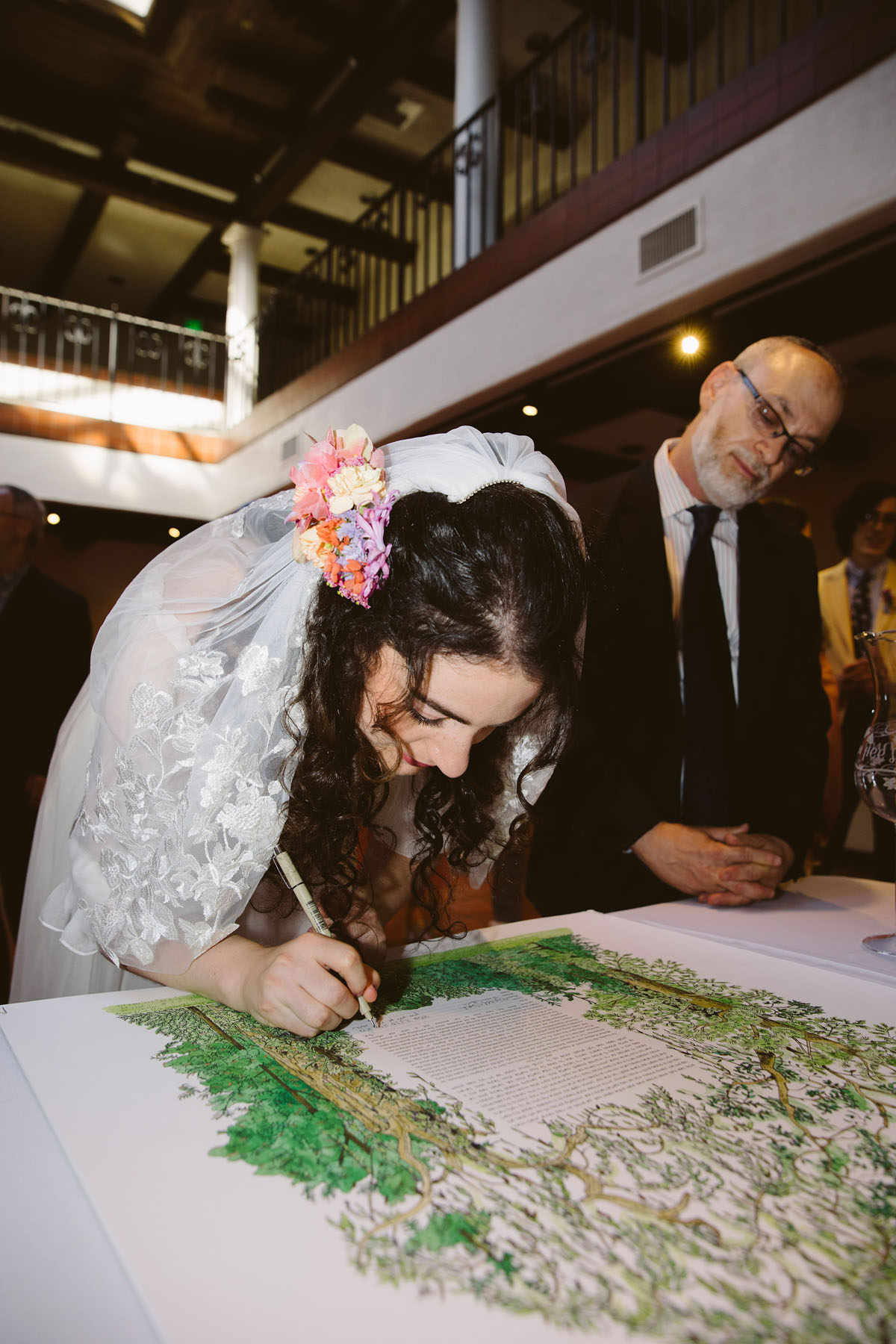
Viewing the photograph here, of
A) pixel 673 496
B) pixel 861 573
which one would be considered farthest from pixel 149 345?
pixel 673 496

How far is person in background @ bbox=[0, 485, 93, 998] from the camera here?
10.9ft

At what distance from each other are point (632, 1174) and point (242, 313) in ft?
36.3

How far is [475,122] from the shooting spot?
6.47 m

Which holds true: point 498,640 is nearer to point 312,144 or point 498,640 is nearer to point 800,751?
point 800,751

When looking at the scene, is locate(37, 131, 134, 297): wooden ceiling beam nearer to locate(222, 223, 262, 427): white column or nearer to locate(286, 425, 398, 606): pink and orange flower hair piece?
locate(222, 223, 262, 427): white column

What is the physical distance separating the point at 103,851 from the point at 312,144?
9.16 metres

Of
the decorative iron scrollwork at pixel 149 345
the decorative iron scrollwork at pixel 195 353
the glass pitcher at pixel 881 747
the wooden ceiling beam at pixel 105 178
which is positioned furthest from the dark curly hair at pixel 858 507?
the wooden ceiling beam at pixel 105 178

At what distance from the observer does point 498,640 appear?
1105mm

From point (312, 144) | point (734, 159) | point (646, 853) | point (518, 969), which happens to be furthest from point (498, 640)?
point (312, 144)

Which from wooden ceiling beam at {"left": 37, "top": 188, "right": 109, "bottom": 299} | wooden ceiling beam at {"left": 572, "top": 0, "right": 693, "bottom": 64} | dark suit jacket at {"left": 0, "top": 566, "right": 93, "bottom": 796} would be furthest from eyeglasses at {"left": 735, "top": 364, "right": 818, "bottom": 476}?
wooden ceiling beam at {"left": 37, "top": 188, "right": 109, "bottom": 299}

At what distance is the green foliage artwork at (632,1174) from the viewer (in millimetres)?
553

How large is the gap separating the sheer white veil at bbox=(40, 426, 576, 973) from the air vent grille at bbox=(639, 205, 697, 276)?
3.31m

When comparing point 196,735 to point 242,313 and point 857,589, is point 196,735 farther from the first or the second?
point 242,313

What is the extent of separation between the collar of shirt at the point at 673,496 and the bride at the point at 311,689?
1.06m
